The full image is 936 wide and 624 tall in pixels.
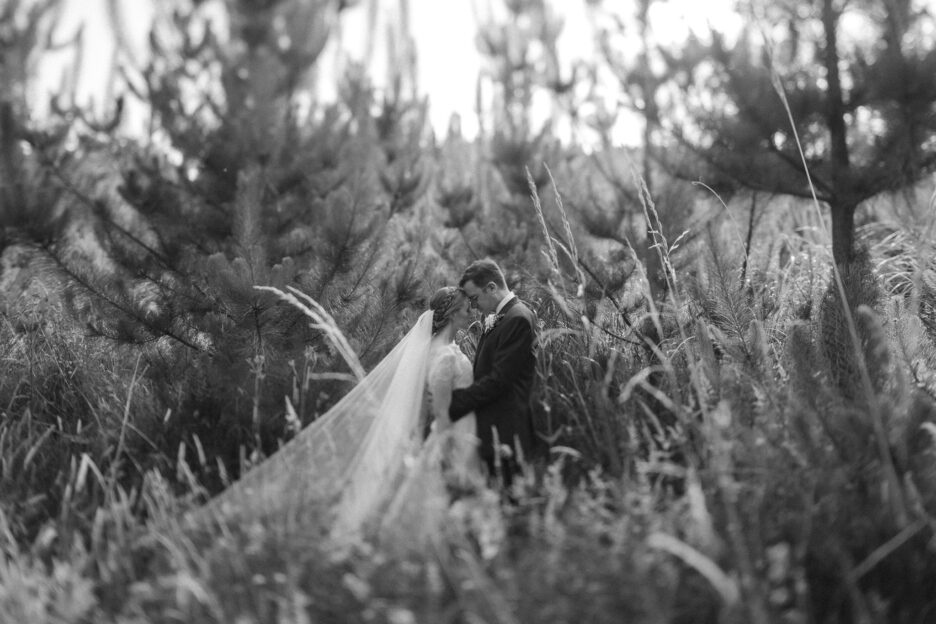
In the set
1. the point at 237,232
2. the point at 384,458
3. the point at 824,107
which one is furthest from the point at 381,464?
the point at 824,107

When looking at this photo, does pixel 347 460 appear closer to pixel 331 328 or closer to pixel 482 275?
pixel 331 328

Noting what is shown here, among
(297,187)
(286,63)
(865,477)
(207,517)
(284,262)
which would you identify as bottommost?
(207,517)

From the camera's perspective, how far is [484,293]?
15.1 feet

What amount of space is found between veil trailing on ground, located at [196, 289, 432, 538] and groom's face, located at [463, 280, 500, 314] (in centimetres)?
27

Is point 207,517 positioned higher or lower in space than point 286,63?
lower

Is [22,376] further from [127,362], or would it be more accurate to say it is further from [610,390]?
[610,390]

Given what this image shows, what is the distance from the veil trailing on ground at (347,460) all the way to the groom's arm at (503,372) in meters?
0.24

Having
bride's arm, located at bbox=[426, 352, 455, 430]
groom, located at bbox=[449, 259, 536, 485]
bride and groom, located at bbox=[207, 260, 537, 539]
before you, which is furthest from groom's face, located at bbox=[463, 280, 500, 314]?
bride's arm, located at bbox=[426, 352, 455, 430]

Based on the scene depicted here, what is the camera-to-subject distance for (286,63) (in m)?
6.24

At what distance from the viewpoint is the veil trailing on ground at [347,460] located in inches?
122

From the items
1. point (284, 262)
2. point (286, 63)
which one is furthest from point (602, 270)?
point (286, 63)

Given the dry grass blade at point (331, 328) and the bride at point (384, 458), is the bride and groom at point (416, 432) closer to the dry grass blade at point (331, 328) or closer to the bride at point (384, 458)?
the bride at point (384, 458)

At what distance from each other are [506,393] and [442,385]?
0.31 meters

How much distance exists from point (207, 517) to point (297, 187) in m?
3.44
